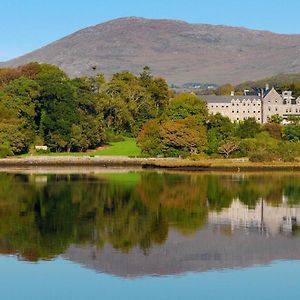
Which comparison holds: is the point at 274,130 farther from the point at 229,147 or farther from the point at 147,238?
the point at 147,238

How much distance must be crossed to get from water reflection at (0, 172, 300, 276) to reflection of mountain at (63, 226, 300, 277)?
2cm

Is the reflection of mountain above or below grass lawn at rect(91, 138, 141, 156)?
below

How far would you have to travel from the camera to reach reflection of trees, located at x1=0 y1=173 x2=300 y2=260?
70.2 feet

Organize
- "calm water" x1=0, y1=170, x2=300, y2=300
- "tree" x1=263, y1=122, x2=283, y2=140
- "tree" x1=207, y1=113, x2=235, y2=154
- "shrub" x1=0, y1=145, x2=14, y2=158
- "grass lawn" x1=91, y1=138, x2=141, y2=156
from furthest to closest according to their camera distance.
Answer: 1. "tree" x1=263, y1=122, x2=283, y2=140
2. "grass lawn" x1=91, y1=138, x2=141, y2=156
3. "shrub" x1=0, y1=145, x2=14, y2=158
4. "tree" x1=207, y1=113, x2=235, y2=154
5. "calm water" x1=0, y1=170, x2=300, y2=300

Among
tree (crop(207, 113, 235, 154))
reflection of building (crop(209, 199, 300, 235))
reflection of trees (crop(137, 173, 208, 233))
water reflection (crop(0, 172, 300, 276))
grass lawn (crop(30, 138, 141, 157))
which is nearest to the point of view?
water reflection (crop(0, 172, 300, 276))

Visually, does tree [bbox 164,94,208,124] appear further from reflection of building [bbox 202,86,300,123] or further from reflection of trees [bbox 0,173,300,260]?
reflection of building [bbox 202,86,300,123]

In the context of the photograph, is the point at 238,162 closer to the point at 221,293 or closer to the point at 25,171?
the point at 25,171

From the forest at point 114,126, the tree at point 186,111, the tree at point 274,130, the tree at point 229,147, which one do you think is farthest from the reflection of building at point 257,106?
the tree at point 229,147

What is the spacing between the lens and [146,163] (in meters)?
49.2

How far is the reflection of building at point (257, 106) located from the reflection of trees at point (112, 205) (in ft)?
124

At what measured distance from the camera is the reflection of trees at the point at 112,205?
21.4 metres

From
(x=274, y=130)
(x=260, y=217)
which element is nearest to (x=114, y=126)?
(x=274, y=130)

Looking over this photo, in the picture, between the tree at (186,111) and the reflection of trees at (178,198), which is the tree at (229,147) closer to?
the tree at (186,111)

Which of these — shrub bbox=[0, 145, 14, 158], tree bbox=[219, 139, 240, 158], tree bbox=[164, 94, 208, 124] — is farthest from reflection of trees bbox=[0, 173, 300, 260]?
tree bbox=[164, 94, 208, 124]
